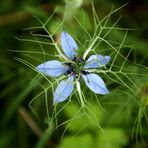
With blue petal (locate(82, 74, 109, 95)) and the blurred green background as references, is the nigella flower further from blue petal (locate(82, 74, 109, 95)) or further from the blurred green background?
the blurred green background

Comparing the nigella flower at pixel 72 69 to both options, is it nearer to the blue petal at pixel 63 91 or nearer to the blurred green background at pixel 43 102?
the blue petal at pixel 63 91

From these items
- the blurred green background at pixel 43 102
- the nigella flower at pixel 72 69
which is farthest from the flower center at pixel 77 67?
the blurred green background at pixel 43 102

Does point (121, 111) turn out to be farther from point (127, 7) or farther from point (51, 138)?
point (127, 7)

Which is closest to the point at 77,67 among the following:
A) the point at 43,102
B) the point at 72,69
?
the point at 72,69

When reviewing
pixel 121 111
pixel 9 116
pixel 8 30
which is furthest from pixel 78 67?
pixel 8 30

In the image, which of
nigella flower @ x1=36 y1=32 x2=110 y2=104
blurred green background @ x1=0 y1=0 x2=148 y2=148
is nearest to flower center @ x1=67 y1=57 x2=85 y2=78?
nigella flower @ x1=36 y1=32 x2=110 y2=104

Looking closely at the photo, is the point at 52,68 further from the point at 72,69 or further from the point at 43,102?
A: the point at 43,102
